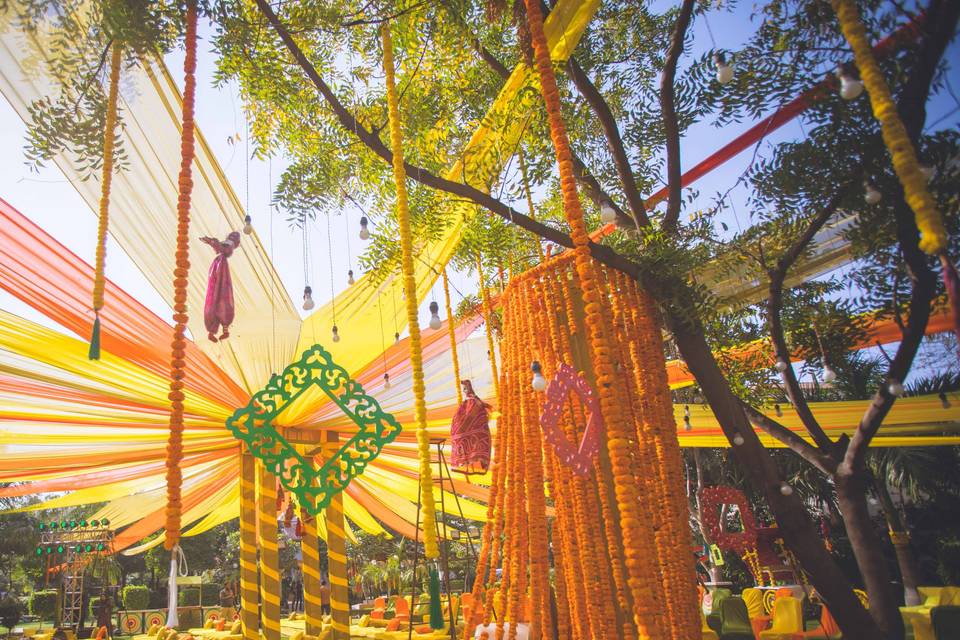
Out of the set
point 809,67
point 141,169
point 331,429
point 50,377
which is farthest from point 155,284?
point 809,67

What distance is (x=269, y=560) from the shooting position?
6348 mm

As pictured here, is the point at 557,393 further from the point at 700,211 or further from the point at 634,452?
the point at 700,211

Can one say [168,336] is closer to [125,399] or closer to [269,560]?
[125,399]

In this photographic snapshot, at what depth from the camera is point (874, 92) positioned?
155cm

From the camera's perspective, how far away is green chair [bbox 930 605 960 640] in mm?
4289

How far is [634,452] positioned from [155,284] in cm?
357

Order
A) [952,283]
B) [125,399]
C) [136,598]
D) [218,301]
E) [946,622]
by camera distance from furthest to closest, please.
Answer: [136,598], [125,399], [946,622], [218,301], [952,283]

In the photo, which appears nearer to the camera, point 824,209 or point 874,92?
point 874,92

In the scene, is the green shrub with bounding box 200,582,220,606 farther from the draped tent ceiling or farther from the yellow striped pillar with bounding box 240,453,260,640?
the yellow striped pillar with bounding box 240,453,260,640

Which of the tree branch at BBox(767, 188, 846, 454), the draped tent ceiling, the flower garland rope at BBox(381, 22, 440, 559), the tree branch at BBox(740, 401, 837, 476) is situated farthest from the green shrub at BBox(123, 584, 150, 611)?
the tree branch at BBox(767, 188, 846, 454)

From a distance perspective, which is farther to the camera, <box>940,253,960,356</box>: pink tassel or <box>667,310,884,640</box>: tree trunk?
<box>667,310,884,640</box>: tree trunk

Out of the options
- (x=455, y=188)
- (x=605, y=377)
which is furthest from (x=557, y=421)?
(x=455, y=188)

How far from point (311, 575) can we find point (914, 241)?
666cm

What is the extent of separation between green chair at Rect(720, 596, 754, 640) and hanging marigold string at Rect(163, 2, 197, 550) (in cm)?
604
